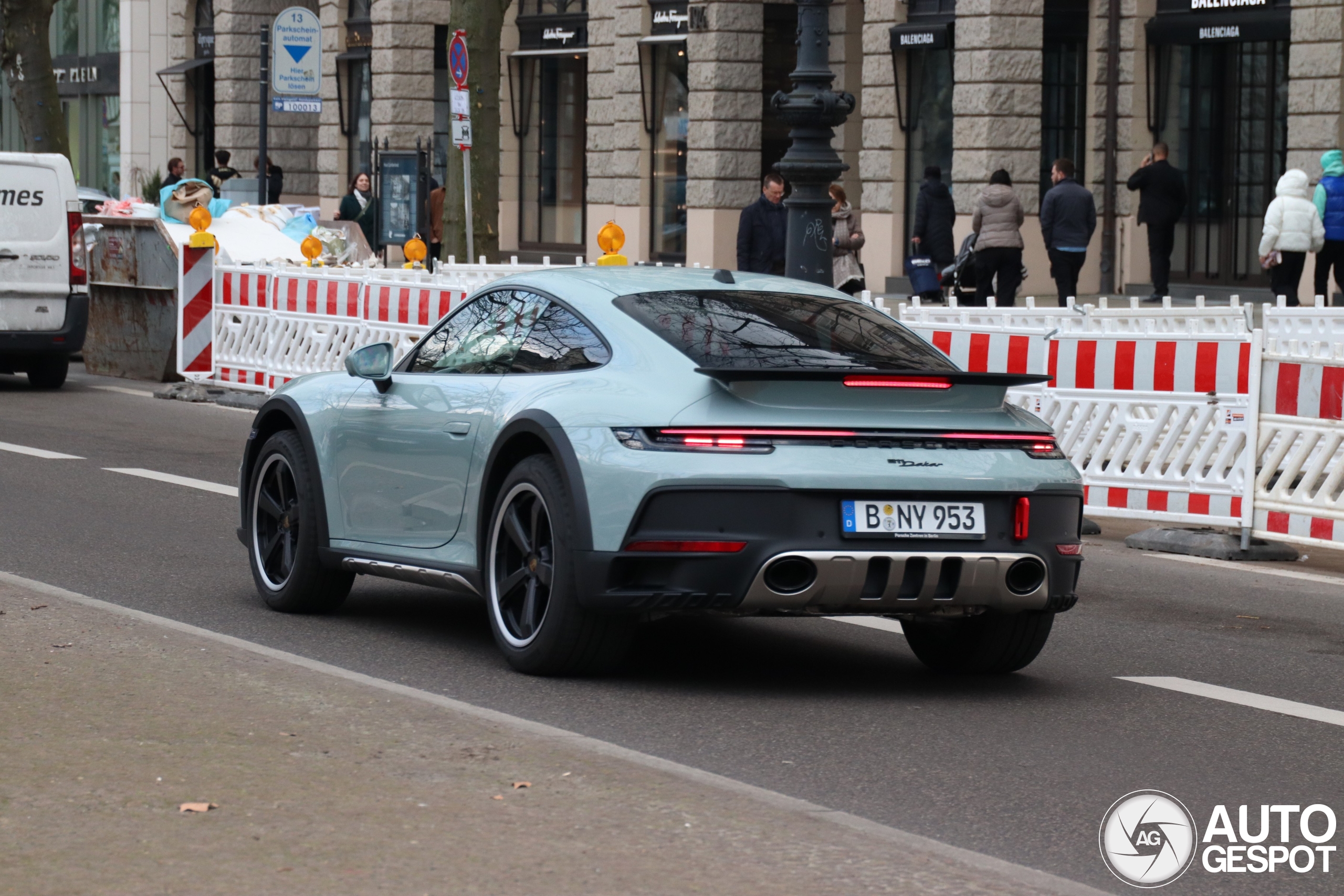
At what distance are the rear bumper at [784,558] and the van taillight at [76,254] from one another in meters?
13.7

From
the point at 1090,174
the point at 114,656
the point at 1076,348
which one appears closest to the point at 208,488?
the point at 1076,348

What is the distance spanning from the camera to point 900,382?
6980 millimetres

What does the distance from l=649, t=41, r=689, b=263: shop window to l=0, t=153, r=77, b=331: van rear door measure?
16.9m

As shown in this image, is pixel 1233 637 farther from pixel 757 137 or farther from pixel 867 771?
pixel 757 137

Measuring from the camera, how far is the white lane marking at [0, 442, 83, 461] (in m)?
14.0

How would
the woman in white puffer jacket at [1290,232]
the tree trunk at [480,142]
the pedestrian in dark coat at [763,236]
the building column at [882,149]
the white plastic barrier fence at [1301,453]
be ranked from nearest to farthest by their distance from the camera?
1. the white plastic barrier fence at [1301,453]
2. the pedestrian in dark coat at [763,236]
3. the woman in white puffer jacket at [1290,232]
4. the tree trunk at [480,142]
5. the building column at [882,149]

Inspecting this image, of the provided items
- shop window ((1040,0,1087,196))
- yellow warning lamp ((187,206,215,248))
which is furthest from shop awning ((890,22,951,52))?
yellow warning lamp ((187,206,215,248))

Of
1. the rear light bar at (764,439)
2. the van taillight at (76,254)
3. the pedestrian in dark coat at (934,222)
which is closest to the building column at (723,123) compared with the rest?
the pedestrian in dark coat at (934,222)

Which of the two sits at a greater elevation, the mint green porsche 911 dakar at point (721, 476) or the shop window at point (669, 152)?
the shop window at point (669, 152)

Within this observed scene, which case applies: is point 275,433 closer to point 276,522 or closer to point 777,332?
point 276,522

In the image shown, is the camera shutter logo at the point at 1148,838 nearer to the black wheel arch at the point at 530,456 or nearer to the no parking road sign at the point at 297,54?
the black wheel arch at the point at 530,456

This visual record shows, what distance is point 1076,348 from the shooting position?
12.9m

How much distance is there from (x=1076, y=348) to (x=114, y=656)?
285 inches

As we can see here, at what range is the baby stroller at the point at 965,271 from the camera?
25.2 meters
